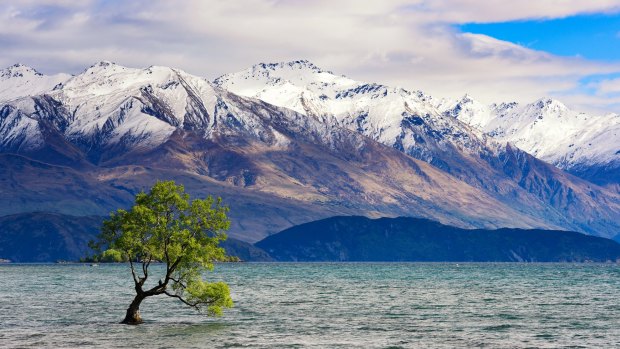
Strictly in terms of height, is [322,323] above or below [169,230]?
below

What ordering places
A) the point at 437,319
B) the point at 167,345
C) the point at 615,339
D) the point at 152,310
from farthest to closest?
the point at 152,310
the point at 437,319
the point at 615,339
the point at 167,345

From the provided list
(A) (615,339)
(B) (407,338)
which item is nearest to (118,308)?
(B) (407,338)

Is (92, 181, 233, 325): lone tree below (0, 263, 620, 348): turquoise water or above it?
above

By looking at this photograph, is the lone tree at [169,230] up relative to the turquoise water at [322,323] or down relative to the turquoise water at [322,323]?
up

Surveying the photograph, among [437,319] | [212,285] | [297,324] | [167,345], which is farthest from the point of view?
[437,319]

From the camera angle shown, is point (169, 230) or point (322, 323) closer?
point (169, 230)

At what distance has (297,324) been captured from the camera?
131 meters

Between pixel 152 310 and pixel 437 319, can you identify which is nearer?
pixel 437 319

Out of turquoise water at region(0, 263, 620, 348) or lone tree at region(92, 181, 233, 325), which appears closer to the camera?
turquoise water at region(0, 263, 620, 348)

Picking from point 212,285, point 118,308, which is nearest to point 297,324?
point 212,285

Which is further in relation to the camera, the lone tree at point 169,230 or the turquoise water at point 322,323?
the lone tree at point 169,230

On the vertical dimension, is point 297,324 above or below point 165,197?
below

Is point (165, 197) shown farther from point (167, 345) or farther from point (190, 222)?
point (167, 345)

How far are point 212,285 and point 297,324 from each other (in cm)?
1438
